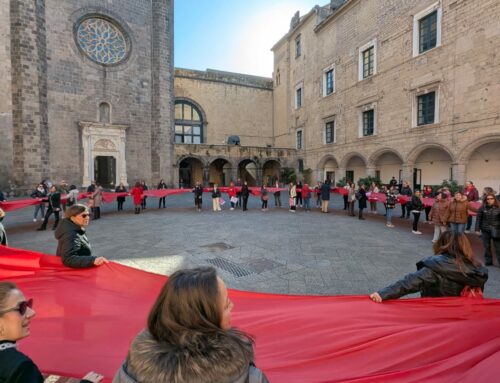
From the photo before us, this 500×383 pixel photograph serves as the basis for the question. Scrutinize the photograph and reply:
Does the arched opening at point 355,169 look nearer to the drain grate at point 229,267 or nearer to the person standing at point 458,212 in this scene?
the person standing at point 458,212

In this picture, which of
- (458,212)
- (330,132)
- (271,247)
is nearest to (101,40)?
(330,132)

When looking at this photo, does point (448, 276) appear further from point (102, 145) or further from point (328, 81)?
point (328, 81)

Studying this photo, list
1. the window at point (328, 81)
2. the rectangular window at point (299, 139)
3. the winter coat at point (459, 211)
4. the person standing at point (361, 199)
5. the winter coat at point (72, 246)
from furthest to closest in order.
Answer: the rectangular window at point (299, 139) → the window at point (328, 81) → the person standing at point (361, 199) → the winter coat at point (459, 211) → the winter coat at point (72, 246)

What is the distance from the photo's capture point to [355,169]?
26625 mm

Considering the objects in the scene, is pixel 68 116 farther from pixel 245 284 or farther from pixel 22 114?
pixel 245 284

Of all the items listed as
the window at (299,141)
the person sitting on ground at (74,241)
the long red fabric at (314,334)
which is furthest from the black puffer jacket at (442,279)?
the window at (299,141)

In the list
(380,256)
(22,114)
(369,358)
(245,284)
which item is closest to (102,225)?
(245,284)

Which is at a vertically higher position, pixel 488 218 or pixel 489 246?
pixel 488 218

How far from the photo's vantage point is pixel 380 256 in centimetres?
662

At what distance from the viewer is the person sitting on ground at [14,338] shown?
117 cm

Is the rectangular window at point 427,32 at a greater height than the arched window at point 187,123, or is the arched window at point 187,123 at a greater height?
the rectangular window at point 427,32

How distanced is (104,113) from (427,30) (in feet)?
76.7

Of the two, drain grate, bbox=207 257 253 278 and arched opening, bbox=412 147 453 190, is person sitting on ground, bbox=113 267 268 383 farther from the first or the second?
arched opening, bbox=412 147 453 190

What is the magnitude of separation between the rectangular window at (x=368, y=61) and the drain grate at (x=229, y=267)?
73.0 ft
